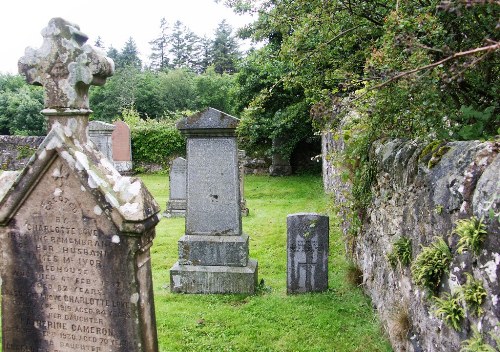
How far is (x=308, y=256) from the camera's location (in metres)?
6.50

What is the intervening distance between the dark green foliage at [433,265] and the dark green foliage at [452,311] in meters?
0.23

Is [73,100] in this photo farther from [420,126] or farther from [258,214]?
[258,214]

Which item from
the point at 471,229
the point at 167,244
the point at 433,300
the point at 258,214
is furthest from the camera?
the point at 258,214

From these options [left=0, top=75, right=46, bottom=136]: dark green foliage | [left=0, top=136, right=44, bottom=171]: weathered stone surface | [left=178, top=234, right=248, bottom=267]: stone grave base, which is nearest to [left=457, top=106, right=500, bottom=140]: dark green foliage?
[left=178, top=234, right=248, bottom=267]: stone grave base

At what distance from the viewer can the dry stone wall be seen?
226 cm

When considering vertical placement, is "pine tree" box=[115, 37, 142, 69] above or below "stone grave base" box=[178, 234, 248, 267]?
above

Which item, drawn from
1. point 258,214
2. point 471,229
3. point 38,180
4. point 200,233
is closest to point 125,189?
point 38,180

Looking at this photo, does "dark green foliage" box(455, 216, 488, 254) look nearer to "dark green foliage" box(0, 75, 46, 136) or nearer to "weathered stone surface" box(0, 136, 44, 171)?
"weathered stone surface" box(0, 136, 44, 171)

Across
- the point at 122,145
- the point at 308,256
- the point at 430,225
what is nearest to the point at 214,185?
the point at 308,256

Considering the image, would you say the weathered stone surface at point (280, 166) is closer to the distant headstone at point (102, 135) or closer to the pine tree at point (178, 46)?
the distant headstone at point (102, 135)

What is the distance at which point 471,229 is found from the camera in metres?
2.31

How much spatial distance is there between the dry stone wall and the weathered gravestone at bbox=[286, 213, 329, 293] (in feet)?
2.97

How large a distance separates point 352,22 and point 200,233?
3.77m

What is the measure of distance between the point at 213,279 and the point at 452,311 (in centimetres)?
452
